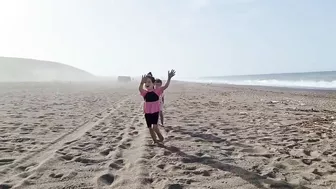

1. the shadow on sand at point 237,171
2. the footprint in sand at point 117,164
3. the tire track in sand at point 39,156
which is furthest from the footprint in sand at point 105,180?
the shadow on sand at point 237,171

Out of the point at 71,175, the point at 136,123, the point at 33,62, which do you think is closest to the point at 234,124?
the point at 136,123

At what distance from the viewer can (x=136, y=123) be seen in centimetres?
1016

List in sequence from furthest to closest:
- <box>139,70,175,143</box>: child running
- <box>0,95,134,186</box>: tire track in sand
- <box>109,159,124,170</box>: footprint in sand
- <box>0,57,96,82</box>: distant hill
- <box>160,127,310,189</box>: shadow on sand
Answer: <box>0,57,96,82</box>: distant hill
<box>139,70,175,143</box>: child running
<box>109,159,124,170</box>: footprint in sand
<box>0,95,134,186</box>: tire track in sand
<box>160,127,310,189</box>: shadow on sand

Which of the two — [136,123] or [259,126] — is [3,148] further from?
[259,126]

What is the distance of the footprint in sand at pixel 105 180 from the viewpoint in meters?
4.53

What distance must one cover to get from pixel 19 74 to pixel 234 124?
312ft

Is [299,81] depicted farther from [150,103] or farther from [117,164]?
[117,164]

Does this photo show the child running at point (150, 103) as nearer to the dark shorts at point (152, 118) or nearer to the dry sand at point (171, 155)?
the dark shorts at point (152, 118)

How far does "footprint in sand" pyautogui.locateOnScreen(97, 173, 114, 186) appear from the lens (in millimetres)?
4535

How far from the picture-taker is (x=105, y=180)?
15.3 feet

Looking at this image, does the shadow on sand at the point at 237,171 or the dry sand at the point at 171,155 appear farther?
the dry sand at the point at 171,155

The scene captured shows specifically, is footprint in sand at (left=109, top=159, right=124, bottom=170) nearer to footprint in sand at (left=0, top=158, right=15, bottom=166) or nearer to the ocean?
footprint in sand at (left=0, top=158, right=15, bottom=166)

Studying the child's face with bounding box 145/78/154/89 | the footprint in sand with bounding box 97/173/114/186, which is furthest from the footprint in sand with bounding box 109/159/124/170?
the child's face with bounding box 145/78/154/89

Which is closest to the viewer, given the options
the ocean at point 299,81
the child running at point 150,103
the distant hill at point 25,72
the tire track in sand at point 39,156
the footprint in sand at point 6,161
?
the tire track in sand at point 39,156
